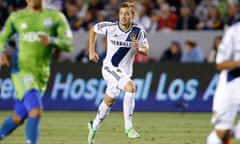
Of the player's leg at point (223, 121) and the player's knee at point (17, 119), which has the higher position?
the player's leg at point (223, 121)

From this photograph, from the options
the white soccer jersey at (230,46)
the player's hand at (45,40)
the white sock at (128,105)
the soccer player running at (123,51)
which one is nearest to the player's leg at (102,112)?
the soccer player running at (123,51)

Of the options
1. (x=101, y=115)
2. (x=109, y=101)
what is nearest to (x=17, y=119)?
(x=101, y=115)

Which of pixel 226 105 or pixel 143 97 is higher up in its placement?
pixel 226 105

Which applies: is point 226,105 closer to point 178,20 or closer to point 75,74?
point 75,74

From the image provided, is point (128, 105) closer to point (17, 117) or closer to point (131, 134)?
point (131, 134)

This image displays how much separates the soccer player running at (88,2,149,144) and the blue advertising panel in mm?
7809

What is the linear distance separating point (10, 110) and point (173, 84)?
445 centimetres

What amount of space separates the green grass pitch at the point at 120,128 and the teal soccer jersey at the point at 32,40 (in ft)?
10.6

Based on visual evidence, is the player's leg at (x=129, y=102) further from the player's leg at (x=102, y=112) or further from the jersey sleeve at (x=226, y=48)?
the jersey sleeve at (x=226, y=48)

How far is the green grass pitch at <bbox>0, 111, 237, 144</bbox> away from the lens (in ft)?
48.0

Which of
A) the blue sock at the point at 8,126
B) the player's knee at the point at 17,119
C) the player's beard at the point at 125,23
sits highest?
the player's beard at the point at 125,23

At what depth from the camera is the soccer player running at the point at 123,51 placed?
48.0ft

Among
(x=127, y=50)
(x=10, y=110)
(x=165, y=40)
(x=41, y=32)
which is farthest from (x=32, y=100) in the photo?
(x=165, y=40)

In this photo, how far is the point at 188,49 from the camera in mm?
23906
